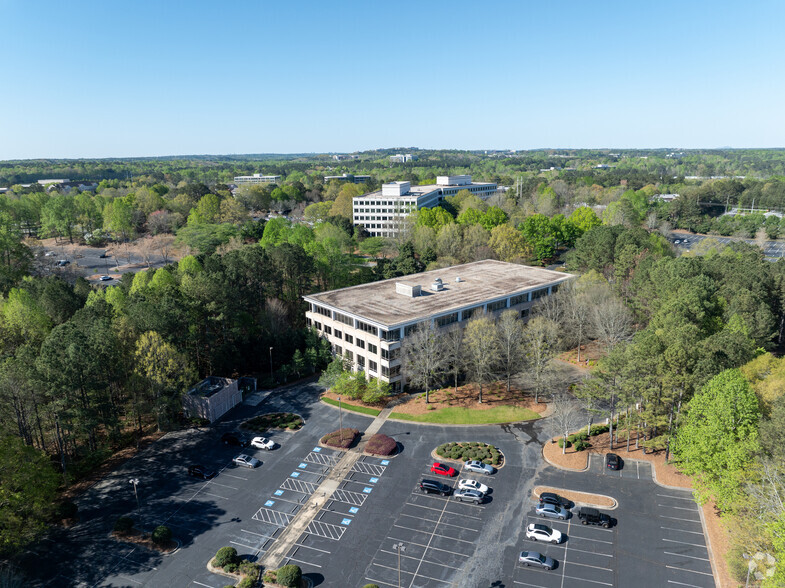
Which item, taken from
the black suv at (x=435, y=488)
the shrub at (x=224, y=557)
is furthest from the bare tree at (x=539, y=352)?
the shrub at (x=224, y=557)

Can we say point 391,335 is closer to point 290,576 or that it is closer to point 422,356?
point 422,356

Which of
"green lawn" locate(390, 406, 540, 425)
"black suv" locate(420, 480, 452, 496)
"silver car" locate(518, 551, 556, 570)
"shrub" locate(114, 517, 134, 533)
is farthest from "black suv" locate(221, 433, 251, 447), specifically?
"silver car" locate(518, 551, 556, 570)

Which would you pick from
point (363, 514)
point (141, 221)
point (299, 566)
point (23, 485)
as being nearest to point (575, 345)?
point (363, 514)

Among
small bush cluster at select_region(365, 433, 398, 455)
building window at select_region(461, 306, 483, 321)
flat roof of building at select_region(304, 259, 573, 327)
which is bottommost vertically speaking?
small bush cluster at select_region(365, 433, 398, 455)

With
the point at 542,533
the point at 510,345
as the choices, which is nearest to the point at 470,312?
the point at 510,345

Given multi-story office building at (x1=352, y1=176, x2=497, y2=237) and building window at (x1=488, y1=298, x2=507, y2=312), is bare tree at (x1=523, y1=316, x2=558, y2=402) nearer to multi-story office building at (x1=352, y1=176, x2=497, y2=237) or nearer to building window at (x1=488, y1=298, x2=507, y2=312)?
building window at (x1=488, y1=298, x2=507, y2=312)

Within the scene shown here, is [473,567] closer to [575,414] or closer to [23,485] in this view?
[575,414]
